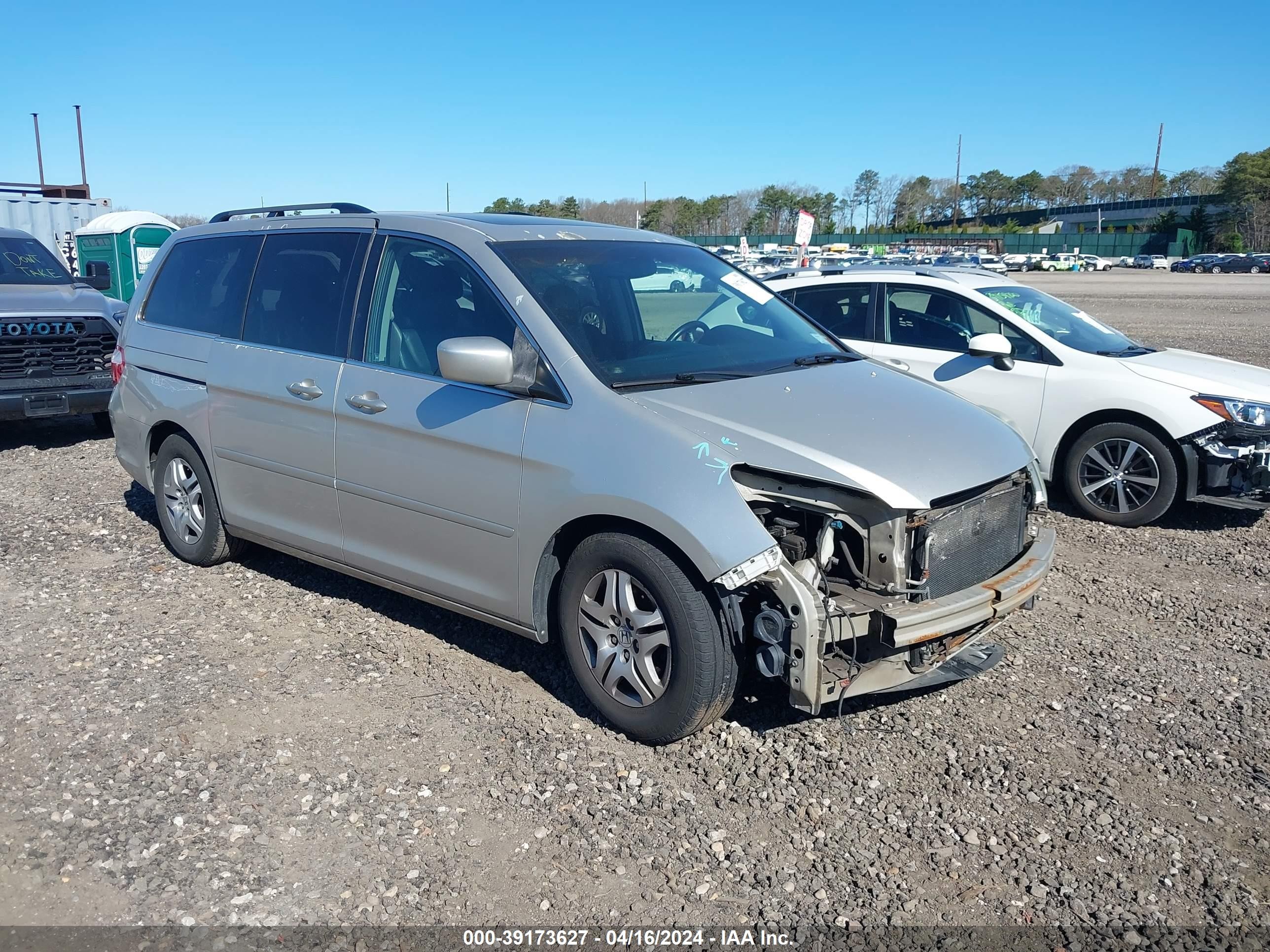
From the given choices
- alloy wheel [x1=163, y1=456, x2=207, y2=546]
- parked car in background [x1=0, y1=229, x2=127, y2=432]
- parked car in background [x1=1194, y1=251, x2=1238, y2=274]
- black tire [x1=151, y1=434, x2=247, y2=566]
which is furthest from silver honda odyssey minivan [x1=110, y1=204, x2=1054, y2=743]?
parked car in background [x1=1194, y1=251, x2=1238, y2=274]

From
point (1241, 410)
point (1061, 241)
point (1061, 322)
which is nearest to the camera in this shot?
point (1241, 410)

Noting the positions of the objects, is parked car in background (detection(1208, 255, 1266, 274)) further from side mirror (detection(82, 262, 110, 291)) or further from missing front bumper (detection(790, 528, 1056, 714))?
missing front bumper (detection(790, 528, 1056, 714))

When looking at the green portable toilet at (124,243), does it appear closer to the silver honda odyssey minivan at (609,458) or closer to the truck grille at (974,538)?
the silver honda odyssey minivan at (609,458)

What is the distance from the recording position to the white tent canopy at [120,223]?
62.7ft

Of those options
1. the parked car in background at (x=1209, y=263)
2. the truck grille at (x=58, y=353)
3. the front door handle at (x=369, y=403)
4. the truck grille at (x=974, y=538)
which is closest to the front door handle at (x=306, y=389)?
the front door handle at (x=369, y=403)

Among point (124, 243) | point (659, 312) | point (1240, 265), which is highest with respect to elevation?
point (124, 243)

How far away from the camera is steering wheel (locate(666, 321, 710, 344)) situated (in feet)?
15.0

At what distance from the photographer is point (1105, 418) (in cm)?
704

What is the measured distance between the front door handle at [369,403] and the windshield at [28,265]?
724cm

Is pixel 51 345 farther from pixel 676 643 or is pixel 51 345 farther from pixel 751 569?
pixel 751 569

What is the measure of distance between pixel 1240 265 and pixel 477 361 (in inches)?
2993

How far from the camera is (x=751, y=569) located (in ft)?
11.4

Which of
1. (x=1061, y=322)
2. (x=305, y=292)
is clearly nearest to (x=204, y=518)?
(x=305, y=292)

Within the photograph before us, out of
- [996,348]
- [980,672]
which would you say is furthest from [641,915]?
[996,348]
